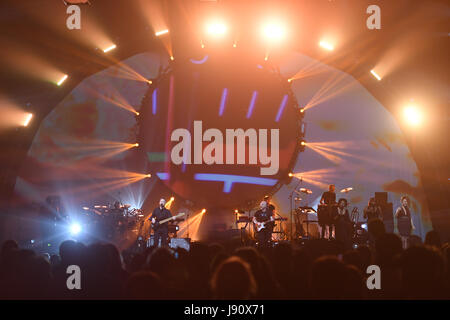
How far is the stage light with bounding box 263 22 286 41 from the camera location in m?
11.4

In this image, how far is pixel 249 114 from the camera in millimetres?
12430

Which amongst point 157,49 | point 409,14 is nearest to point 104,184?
point 157,49

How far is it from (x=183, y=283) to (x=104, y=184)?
9240 millimetres

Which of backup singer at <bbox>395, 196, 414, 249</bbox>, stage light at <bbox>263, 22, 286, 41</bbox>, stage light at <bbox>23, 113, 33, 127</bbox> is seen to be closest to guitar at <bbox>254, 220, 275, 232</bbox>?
backup singer at <bbox>395, 196, 414, 249</bbox>

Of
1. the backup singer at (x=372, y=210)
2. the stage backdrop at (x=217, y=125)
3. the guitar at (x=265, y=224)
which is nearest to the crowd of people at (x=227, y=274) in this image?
the guitar at (x=265, y=224)

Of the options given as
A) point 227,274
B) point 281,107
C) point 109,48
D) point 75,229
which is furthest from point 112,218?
point 227,274

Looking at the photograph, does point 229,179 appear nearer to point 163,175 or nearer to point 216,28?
point 163,175

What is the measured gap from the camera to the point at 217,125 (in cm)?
1235

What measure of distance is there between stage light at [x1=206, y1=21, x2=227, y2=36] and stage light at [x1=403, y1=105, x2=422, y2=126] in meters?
6.23

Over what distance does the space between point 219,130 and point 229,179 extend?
5.42 feet

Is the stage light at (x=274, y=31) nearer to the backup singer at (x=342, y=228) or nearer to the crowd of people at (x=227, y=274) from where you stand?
the backup singer at (x=342, y=228)

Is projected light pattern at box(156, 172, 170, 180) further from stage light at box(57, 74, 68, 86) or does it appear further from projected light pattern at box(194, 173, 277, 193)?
stage light at box(57, 74, 68, 86)

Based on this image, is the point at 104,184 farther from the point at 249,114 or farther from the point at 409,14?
the point at 409,14

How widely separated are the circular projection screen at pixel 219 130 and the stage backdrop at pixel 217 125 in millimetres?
95
